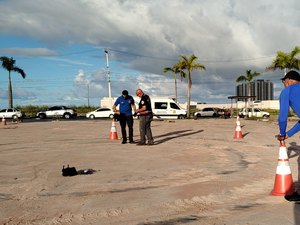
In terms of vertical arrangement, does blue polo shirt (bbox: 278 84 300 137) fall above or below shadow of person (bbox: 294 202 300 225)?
above

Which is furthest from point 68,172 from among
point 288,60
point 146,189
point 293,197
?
point 288,60

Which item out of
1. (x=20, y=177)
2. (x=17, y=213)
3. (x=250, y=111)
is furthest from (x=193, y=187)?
(x=250, y=111)

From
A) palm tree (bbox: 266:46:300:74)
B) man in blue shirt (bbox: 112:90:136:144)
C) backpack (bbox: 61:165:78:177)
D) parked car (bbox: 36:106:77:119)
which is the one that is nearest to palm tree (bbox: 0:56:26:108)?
parked car (bbox: 36:106:77:119)

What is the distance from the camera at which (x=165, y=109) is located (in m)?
36.9

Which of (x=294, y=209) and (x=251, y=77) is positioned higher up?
(x=251, y=77)

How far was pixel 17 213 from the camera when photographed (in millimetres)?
4965

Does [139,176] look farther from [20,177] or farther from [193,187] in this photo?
[20,177]

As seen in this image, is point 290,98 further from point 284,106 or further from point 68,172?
point 68,172

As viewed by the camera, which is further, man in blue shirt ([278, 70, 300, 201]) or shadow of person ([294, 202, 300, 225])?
man in blue shirt ([278, 70, 300, 201])

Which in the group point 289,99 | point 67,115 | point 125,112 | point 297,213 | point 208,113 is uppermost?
point 289,99

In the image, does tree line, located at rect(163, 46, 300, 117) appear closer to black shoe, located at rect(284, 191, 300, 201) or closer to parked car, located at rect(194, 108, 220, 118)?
parked car, located at rect(194, 108, 220, 118)

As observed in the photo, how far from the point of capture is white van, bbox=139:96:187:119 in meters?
36.4

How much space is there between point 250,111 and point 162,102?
1304 centimetres

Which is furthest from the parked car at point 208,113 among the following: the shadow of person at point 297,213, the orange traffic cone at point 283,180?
the shadow of person at point 297,213
